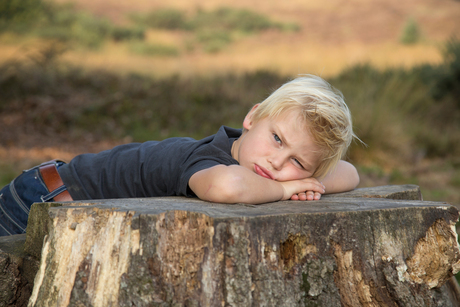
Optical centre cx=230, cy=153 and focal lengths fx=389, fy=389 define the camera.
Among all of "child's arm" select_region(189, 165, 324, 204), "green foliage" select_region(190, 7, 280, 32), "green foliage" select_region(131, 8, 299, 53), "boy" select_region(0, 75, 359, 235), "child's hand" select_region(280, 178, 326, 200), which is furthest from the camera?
"green foliage" select_region(190, 7, 280, 32)

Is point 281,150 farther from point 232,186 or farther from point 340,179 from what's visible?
point 340,179

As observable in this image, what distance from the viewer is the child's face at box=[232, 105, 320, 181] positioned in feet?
6.06

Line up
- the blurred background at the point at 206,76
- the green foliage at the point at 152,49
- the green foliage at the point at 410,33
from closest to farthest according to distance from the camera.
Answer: the blurred background at the point at 206,76
the green foliage at the point at 152,49
the green foliage at the point at 410,33

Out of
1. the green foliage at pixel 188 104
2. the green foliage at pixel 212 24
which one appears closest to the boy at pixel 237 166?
the green foliage at pixel 188 104

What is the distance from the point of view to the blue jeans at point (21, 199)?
81.4 inches

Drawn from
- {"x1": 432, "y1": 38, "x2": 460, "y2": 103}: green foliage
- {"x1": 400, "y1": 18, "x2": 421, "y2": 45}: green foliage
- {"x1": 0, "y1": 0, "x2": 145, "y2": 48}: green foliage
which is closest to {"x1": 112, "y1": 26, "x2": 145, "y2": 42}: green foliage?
{"x1": 0, "y1": 0, "x2": 145, "y2": 48}: green foliage

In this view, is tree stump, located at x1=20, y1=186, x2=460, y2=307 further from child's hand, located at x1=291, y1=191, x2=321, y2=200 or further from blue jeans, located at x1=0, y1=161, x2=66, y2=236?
blue jeans, located at x1=0, y1=161, x2=66, y2=236

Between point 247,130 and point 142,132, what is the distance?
5.22m

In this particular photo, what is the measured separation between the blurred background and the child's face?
12.4 ft

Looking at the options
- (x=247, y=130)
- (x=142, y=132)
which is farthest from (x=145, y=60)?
(x=247, y=130)

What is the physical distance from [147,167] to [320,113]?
0.91 metres

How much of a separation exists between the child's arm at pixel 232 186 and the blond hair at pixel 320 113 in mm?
346

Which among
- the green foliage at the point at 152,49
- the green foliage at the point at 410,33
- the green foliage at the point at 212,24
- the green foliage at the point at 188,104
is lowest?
the green foliage at the point at 188,104

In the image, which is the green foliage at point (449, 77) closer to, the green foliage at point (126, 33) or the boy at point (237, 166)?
the boy at point (237, 166)
